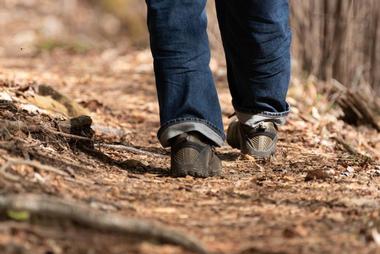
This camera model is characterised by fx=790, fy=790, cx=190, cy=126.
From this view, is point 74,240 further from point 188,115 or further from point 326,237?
point 188,115

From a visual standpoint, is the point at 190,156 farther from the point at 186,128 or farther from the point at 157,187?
the point at 157,187

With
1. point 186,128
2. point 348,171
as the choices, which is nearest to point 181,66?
point 186,128

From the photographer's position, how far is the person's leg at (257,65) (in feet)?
8.95

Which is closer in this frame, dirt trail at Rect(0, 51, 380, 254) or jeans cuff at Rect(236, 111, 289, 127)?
dirt trail at Rect(0, 51, 380, 254)

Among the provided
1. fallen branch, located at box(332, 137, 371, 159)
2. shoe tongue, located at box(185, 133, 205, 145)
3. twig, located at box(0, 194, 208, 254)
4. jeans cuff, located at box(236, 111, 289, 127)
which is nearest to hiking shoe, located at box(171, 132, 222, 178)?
shoe tongue, located at box(185, 133, 205, 145)

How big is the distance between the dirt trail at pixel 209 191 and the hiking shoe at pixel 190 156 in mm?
40

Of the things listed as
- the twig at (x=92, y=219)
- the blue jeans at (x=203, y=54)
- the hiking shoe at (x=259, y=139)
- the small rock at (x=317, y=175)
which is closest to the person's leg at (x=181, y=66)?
the blue jeans at (x=203, y=54)

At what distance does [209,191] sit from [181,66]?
43 centimetres

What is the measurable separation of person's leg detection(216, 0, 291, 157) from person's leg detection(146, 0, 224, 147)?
21 cm

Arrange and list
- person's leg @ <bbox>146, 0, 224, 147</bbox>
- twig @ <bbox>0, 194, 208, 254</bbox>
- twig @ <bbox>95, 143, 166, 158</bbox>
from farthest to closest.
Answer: twig @ <bbox>95, 143, 166, 158</bbox>, person's leg @ <bbox>146, 0, 224, 147</bbox>, twig @ <bbox>0, 194, 208, 254</bbox>

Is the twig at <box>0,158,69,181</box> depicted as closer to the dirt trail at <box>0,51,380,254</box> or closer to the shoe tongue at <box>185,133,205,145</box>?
the dirt trail at <box>0,51,380,254</box>

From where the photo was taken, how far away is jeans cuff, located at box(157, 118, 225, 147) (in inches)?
101

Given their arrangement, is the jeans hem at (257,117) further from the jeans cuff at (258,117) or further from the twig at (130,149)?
the twig at (130,149)

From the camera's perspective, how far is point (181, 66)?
8.35ft
